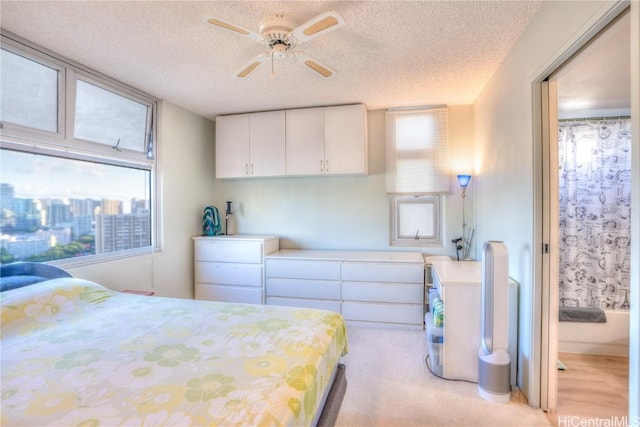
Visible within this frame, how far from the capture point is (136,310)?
73.2 inches

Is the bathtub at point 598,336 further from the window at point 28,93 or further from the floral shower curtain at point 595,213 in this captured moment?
the window at point 28,93

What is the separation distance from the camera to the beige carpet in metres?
1.76

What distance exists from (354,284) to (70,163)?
285cm

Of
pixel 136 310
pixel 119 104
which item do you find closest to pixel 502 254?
pixel 136 310

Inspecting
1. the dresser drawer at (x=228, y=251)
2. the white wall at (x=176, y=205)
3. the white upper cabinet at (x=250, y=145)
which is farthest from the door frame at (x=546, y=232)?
the white wall at (x=176, y=205)

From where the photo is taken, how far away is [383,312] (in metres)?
3.08

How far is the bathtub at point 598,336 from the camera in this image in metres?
2.49

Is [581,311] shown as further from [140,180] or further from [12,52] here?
[12,52]

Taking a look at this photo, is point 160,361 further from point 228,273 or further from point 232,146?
point 232,146

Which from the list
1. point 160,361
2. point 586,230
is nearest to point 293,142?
point 160,361

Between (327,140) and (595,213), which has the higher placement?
(327,140)

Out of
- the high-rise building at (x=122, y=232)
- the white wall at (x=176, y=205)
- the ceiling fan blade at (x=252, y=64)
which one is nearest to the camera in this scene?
the ceiling fan blade at (x=252, y=64)

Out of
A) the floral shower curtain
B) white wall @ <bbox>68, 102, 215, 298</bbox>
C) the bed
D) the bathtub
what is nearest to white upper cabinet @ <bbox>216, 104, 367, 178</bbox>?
white wall @ <bbox>68, 102, 215, 298</bbox>

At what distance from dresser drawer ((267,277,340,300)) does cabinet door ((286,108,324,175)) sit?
4.18 feet
